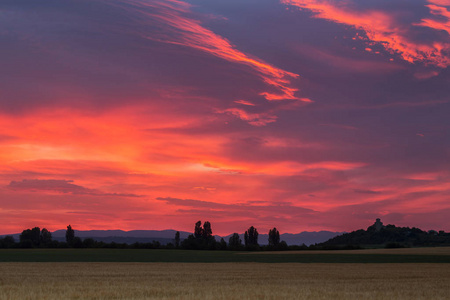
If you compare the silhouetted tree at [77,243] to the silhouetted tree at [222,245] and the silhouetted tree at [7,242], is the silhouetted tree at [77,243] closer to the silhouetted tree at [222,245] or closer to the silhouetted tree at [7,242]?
the silhouetted tree at [7,242]

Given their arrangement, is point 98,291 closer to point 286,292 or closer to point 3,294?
point 3,294

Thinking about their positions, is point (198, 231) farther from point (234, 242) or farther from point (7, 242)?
point (7, 242)

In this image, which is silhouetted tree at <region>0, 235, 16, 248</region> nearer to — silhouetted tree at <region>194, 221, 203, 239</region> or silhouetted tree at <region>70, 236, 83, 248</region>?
silhouetted tree at <region>70, 236, 83, 248</region>

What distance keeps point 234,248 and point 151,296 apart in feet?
434

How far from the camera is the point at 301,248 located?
487 ft

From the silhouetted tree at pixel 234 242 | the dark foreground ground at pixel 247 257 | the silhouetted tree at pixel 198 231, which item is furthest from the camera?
the silhouetted tree at pixel 198 231

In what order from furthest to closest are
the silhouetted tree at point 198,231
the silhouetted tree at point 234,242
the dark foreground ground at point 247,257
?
the silhouetted tree at point 198,231
the silhouetted tree at point 234,242
the dark foreground ground at point 247,257

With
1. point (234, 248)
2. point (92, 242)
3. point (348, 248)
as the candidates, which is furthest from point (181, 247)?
point (348, 248)

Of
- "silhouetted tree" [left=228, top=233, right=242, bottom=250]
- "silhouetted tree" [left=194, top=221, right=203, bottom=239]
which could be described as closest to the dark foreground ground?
"silhouetted tree" [left=228, top=233, right=242, bottom=250]

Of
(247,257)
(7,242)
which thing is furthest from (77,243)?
(247,257)

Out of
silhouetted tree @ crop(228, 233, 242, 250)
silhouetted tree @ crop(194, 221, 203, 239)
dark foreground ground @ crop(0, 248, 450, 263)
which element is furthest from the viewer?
silhouetted tree @ crop(194, 221, 203, 239)

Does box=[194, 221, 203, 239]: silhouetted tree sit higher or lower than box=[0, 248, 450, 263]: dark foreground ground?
higher

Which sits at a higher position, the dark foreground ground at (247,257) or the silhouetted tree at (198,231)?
the silhouetted tree at (198,231)

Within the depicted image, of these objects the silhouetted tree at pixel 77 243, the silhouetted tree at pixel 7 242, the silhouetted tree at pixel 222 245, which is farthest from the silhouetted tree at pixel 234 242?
the silhouetted tree at pixel 7 242
